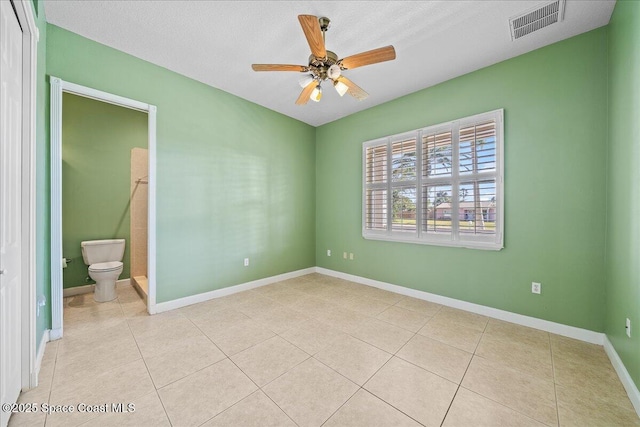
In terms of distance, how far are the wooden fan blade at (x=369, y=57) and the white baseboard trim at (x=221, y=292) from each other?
10.3 feet

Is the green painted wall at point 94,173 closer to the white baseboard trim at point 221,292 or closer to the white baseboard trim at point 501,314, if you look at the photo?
the white baseboard trim at point 221,292

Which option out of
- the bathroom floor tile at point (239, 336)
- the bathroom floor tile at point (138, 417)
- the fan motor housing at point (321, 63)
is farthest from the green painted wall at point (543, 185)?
the bathroom floor tile at point (138, 417)

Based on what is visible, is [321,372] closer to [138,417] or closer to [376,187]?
[138,417]

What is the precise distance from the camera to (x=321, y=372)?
182 centimetres

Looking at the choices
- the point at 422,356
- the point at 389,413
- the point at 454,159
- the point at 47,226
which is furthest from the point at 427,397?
the point at 47,226

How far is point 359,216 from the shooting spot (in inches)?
163

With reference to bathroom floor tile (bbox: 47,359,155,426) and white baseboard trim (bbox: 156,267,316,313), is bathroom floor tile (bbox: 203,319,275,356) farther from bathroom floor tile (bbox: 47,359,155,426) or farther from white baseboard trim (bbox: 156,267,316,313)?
white baseboard trim (bbox: 156,267,316,313)

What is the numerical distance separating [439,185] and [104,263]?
475 cm

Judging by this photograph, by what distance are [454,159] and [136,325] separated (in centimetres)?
408

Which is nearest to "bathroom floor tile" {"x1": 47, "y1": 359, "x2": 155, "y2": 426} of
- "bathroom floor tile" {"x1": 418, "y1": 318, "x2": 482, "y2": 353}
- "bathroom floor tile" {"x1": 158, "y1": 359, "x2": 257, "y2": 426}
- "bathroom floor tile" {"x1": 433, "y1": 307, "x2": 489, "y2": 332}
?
"bathroom floor tile" {"x1": 158, "y1": 359, "x2": 257, "y2": 426}

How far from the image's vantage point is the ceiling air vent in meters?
1.99

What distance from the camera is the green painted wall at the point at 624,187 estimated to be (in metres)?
1.59

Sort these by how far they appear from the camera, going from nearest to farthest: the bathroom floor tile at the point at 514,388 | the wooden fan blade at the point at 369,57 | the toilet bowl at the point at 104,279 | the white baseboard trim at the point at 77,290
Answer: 1. the bathroom floor tile at the point at 514,388
2. the wooden fan blade at the point at 369,57
3. the toilet bowl at the point at 104,279
4. the white baseboard trim at the point at 77,290

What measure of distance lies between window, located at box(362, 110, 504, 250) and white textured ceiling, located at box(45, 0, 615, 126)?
765 mm
